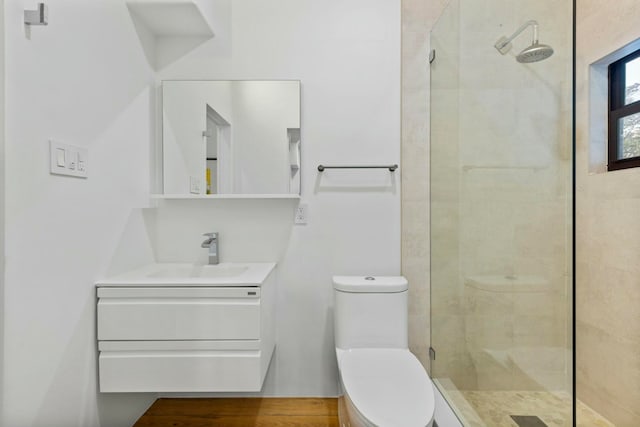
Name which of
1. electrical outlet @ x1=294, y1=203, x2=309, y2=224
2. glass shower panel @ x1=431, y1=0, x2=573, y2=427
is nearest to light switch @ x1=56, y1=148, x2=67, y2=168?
electrical outlet @ x1=294, y1=203, x2=309, y2=224

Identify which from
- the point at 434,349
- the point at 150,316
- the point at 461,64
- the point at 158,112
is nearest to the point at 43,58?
the point at 158,112

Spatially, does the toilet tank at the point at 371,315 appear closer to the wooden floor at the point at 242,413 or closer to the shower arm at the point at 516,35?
the wooden floor at the point at 242,413

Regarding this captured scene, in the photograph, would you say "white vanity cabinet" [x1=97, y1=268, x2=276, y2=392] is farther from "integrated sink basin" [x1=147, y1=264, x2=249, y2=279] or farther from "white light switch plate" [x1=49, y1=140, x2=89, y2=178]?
"white light switch plate" [x1=49, y1=140, x2=89, y2=178]

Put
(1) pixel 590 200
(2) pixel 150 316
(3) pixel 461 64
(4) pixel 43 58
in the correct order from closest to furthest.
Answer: (4) pixel 43 58, (2) pixel 150 316, (3) pixel 461 64, (1) pixel 590 200

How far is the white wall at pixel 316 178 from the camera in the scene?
6.33 feet

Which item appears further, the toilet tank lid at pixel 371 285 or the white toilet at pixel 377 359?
the toilet tank lid at pixel 371 285

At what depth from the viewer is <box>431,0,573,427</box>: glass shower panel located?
43.8 inches

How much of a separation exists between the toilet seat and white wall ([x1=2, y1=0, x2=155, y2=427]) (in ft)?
3.39

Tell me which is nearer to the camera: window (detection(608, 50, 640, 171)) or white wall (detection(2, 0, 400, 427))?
white wall (detection(2, 0, 400, 427))

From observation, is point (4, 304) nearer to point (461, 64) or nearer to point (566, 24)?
point (566, 24)

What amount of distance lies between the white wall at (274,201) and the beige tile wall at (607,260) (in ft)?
3.09

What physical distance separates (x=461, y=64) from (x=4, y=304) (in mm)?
1953

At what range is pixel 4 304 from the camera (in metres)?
1.03

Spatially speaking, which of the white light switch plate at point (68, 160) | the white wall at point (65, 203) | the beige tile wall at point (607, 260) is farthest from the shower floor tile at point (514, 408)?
the white light switch plate at point (68, 160)
